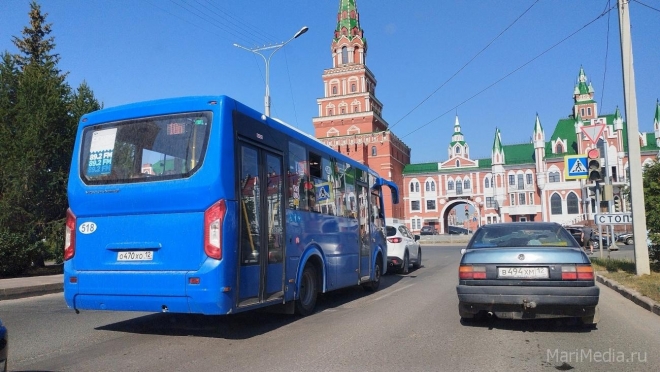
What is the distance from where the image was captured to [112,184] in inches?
265

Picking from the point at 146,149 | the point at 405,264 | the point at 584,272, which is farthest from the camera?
the point at 405,264

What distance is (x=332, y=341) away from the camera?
6.51 metres

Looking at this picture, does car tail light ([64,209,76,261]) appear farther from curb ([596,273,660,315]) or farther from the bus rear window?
curb ([596,273,660,315])

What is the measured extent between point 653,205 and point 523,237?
7532mm

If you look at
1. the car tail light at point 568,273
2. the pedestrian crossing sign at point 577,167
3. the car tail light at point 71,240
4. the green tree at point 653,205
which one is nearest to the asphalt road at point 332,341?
the car tail light at point 568,273

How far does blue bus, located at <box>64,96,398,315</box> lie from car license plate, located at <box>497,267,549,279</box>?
10.2ft

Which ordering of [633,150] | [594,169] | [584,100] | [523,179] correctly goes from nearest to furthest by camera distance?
[633,150], [594,169], [523,179], [584,100]

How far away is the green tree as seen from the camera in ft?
42.1

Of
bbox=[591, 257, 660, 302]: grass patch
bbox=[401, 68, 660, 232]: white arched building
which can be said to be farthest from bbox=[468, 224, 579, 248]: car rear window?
bbox=[401, 68, 660, 232]: white arched building

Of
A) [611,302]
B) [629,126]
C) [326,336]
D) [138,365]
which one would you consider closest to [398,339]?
[326,336]

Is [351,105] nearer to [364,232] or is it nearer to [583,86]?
[583,86]

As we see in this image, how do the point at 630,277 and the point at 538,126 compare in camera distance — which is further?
the point at 538,126

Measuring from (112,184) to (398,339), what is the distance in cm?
426

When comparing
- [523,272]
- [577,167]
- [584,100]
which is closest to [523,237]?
[523,272]
